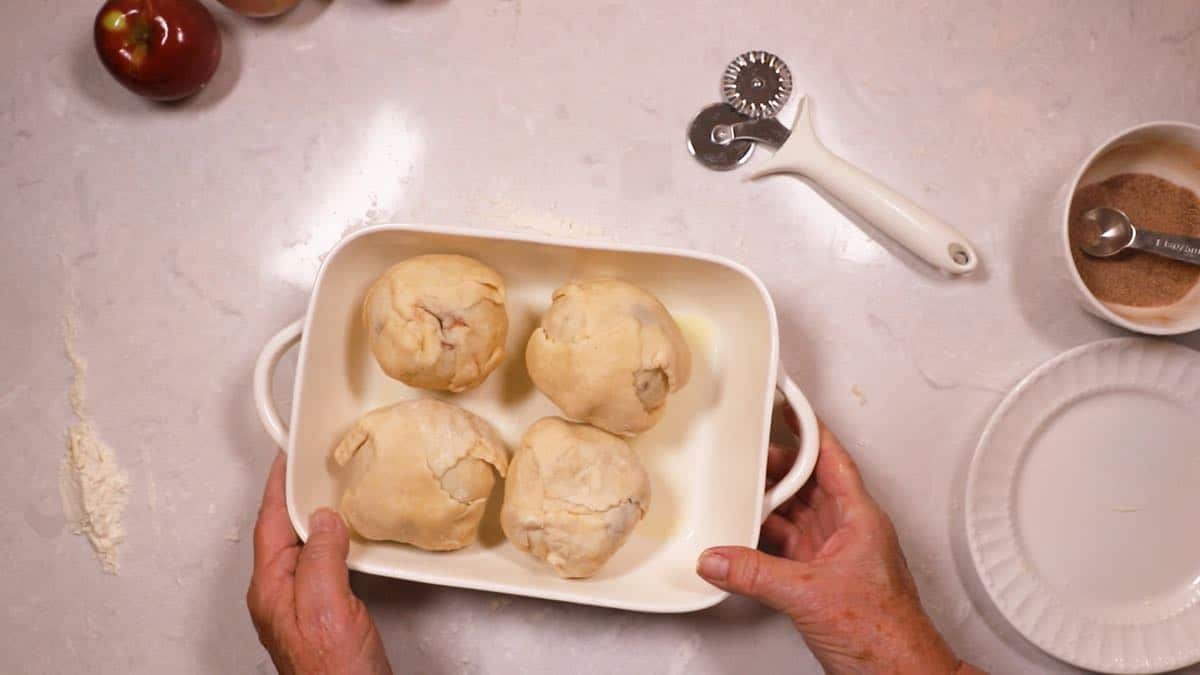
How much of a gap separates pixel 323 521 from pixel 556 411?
0.43 metres

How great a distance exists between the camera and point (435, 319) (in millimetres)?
1301

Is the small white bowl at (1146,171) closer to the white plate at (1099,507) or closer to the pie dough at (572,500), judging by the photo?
the white plate at (1099,507)

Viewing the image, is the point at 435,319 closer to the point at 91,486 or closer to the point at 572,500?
the point at 572,500

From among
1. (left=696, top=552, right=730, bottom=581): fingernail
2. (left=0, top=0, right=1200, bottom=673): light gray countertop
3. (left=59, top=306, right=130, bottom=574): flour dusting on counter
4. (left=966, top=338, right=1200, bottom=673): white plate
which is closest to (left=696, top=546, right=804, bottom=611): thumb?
(left=696, top=552, right=730, bottom=581): fingernail


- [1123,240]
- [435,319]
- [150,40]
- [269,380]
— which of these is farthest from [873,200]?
[150,40]

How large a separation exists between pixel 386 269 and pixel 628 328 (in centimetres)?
43

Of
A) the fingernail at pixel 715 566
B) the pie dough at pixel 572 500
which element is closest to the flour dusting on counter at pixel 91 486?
the pie dough at pixel 572 500

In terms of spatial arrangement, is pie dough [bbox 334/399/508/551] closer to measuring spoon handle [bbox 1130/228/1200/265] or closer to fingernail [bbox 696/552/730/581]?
fingernail [bbox 696/552/730/581]

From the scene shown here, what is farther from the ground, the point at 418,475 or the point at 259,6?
the point at 259,6

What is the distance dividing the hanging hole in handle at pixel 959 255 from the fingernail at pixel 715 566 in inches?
26.3

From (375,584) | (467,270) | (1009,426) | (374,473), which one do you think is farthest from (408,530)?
(1009,426)

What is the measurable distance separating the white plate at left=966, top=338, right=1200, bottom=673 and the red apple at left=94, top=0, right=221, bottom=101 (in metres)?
1.52

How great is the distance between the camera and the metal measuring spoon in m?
1.46

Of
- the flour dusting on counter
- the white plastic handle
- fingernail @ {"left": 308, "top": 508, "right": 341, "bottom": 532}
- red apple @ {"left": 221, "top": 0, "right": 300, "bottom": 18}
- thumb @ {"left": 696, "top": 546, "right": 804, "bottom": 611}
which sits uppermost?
red apple @ {"left": 221, "top": 0, "right": 300, "bottom": 18}
